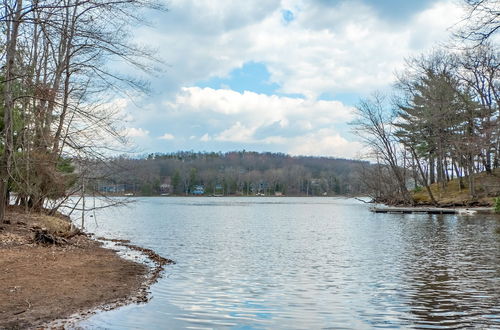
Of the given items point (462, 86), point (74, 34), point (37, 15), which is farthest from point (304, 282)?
point (462, 86)

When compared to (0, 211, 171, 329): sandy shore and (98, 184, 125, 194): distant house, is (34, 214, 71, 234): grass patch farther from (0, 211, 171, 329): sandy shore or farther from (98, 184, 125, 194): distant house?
(0, 211, 171, 329): sandy shore

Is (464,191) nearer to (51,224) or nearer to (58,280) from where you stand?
(51,224)

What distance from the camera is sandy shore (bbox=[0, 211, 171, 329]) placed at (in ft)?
25.4

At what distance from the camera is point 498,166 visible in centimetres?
5084

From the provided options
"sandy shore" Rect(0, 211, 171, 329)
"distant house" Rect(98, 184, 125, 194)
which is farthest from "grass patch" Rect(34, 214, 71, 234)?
"sandy shore" Rect(0, 211, 171, 329)

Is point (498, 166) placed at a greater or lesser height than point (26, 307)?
greater

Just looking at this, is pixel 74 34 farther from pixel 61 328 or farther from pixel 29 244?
pixel 29 244

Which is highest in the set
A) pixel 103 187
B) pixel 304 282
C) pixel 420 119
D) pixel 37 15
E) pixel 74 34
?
pixel 420 119

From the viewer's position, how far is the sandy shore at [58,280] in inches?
304

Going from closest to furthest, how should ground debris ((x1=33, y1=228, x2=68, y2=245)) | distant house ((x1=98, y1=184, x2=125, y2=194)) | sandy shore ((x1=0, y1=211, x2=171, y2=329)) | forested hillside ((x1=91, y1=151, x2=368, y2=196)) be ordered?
1. sandy shore ((x1=0, y1=211, x2=171, y2=329))
2. ground debris ((x1=33, y1=228, x2=68, y2=245))
3. distant house ((x1=98, y1=184, x2=125, y2=194))
4. forested hillside ((x1=91, y1=151, x2=368, y2=196))

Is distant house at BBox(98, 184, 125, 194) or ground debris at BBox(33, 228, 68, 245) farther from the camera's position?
distant house at BBox(98, 184, 125, 194)

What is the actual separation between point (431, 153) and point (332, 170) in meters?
118

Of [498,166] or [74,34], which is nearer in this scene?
[74,34]

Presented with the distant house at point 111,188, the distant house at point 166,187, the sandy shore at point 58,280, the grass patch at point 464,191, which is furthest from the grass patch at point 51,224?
the distant house at point 166,187
